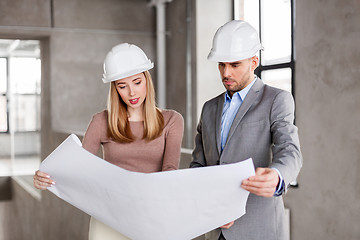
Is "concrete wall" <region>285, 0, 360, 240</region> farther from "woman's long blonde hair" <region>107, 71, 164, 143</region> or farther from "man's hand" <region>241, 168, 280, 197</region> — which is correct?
"man's hand" <region>241, 168, 280, 197</region>

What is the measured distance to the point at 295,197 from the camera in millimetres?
3934

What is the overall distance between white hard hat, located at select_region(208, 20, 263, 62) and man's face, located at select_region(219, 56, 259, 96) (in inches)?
1.0

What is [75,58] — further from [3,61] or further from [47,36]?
[3,61]

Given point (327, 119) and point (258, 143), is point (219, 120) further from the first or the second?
point (327, 119)

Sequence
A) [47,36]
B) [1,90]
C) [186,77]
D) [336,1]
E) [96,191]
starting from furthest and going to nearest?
[1,90], [47,36], [186,77], [336,1], [96,191]

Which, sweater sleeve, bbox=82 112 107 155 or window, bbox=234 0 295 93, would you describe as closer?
sweater sleeve, bbox=82 112 107 155

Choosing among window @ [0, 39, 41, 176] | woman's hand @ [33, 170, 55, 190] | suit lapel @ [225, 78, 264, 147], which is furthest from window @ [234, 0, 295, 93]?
window @ [0, 39, 41, 176]

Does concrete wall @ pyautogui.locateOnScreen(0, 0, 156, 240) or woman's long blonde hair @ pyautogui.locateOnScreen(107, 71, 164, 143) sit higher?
concrete wall @ pyautogui.locateOnScreen(0, 0, 156, 240)

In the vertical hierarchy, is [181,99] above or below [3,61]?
below

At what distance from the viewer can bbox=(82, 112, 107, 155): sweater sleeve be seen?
191 centimetres

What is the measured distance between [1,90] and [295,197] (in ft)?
33.4

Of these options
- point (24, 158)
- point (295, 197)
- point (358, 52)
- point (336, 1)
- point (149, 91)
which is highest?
point (336, 1)

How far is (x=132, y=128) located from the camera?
191 cm

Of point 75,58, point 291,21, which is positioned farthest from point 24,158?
point 291,21
